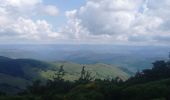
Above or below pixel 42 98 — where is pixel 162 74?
above

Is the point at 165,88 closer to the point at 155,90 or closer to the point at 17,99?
the point at 155,90

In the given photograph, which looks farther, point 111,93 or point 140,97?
point 111,93

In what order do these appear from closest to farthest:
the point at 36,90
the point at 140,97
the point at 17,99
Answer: the point at 140,97 → the point at 17,99 → the point at 36,90

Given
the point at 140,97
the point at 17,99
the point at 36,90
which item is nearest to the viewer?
the point at 140,97

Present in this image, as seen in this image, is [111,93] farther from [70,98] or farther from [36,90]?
[36,90]

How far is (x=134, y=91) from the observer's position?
135 m

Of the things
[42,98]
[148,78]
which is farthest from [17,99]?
[148,78]

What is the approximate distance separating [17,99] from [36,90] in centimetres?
5481

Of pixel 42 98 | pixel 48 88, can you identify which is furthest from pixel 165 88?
pixel 48 88

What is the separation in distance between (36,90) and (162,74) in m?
67.8

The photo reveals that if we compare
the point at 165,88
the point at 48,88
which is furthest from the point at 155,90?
the point at 48,88

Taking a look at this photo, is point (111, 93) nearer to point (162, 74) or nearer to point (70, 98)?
point (70, 98)

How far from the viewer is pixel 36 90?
19325 centimetres

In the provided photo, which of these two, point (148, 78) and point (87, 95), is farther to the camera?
point (148, 78)
